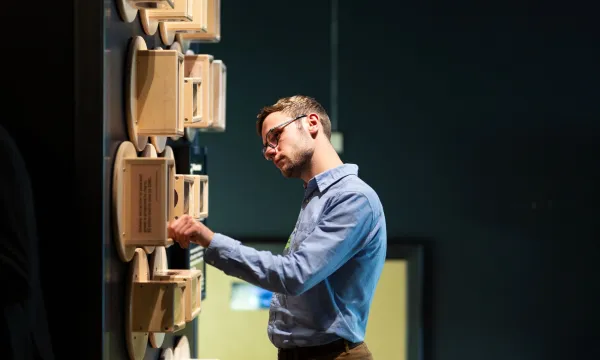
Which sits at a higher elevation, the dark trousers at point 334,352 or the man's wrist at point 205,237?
the man's wrist at point 205,237

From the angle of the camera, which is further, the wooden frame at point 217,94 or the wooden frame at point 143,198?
the wooden frame at point 217,94

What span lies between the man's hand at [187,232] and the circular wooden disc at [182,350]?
84 centimetres

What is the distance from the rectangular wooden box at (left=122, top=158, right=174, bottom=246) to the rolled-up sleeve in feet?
0.70

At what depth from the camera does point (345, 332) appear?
2.32 meters

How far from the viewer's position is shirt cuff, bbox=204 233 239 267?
6.88ft

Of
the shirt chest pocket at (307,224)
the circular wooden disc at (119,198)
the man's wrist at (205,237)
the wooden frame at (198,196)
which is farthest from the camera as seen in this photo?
the wooden frame at (198,196)

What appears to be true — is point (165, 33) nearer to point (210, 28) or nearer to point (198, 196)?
point (210, 28)

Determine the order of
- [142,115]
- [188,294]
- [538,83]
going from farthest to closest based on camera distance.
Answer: [538,83], [188,294], [142,115]

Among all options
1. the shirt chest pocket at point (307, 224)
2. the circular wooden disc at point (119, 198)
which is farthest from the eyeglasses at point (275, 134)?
the circular wooden disc at point (119, 198)

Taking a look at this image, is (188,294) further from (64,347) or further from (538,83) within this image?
(538,83)

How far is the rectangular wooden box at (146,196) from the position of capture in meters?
1.92

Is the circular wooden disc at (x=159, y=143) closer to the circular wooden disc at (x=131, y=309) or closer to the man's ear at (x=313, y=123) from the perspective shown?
the circular wooden disc at (x=131, y=309)

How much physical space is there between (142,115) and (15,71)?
40 centimetres

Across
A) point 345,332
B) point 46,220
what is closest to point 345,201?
point 345,332
